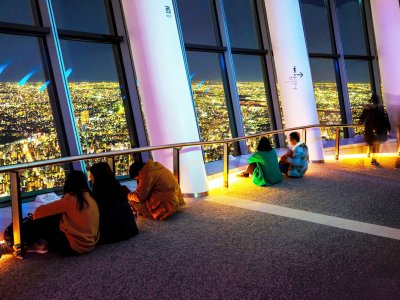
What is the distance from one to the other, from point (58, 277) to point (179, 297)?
3.66 feet

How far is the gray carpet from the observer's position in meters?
2.35

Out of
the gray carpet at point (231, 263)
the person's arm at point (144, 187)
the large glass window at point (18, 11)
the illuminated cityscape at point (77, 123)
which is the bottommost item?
the gray carpet at point (231, 263)

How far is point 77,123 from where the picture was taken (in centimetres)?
602

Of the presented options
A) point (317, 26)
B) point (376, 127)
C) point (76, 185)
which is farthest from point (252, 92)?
point (76, 185)

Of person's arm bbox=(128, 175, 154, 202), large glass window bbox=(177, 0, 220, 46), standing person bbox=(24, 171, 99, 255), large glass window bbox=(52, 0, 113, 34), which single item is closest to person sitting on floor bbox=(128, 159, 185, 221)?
person's arm bbox=(128, 175, 154, 202)

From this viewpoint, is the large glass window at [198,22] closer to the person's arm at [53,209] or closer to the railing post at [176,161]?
the railing post at [176,161]

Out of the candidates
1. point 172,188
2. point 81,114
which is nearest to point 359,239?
point 172,188

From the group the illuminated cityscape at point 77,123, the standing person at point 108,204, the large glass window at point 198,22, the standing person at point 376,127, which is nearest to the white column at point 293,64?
the standing person at point 376,127

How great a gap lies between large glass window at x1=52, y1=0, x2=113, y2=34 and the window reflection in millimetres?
282

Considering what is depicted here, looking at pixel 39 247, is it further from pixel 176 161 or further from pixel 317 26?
pixel 317 26

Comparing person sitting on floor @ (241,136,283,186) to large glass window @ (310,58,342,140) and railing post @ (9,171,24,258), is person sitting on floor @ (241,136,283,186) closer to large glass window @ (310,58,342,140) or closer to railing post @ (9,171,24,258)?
railing post @ (9,171,24,258)

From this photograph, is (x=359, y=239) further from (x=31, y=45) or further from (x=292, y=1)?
(x=292, y=1)

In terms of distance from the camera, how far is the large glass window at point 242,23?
29.0 feet

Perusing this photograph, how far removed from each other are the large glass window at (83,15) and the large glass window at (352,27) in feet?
25.5
